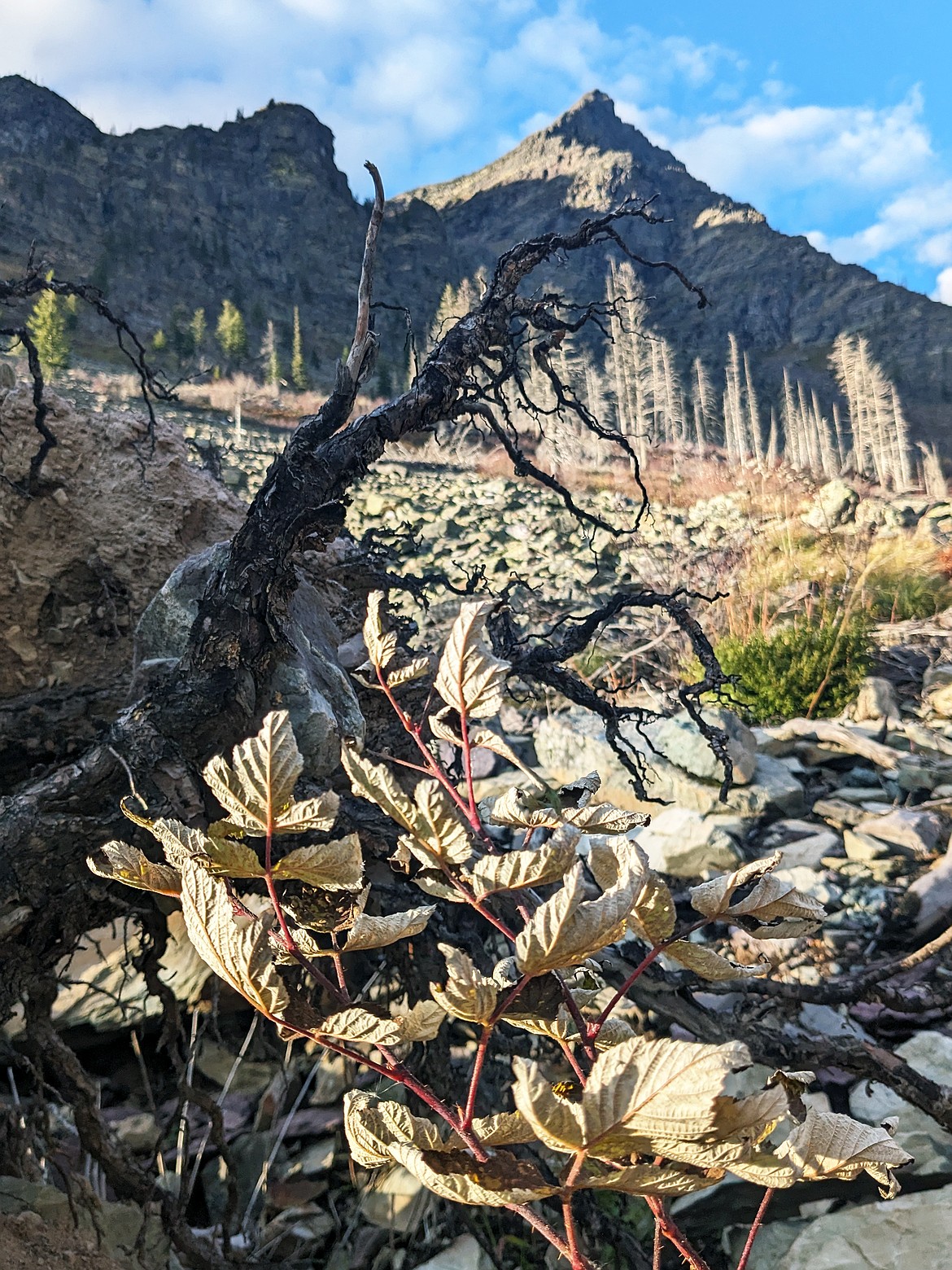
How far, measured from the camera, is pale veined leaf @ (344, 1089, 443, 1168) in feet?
1.97

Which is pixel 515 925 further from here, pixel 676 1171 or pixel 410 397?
pixel 676 1171

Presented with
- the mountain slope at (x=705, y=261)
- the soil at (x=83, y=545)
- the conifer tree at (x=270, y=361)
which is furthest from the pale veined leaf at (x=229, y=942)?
the mountain slope at (x=705, y=261)

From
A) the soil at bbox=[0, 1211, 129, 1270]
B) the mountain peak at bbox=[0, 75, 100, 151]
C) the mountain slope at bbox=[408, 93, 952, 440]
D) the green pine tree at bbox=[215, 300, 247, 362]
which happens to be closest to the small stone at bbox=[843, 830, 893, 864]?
the soil at bbox=[0, 1211, 129, 1270]

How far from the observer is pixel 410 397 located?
64.9 inches

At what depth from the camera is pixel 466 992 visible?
1.65 feet

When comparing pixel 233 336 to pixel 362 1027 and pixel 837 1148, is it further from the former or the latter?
pixel 837 1148

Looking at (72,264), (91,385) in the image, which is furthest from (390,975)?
(72,264)

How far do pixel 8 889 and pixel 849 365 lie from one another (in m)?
56.4

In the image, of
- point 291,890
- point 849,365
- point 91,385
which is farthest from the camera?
point 849,365

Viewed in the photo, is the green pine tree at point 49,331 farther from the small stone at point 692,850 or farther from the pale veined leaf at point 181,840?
the pale veined leaf at point 181,840

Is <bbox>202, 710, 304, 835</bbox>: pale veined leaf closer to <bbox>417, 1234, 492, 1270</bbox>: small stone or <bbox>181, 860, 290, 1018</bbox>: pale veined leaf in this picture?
<bbox>181, 860, 290, 1018</bbox>: pale veined leaf

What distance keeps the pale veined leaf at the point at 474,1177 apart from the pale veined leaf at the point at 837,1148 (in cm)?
20

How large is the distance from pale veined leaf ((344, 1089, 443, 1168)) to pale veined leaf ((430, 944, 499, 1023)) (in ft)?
0.48

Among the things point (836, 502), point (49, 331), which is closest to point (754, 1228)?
point (836, 502)
